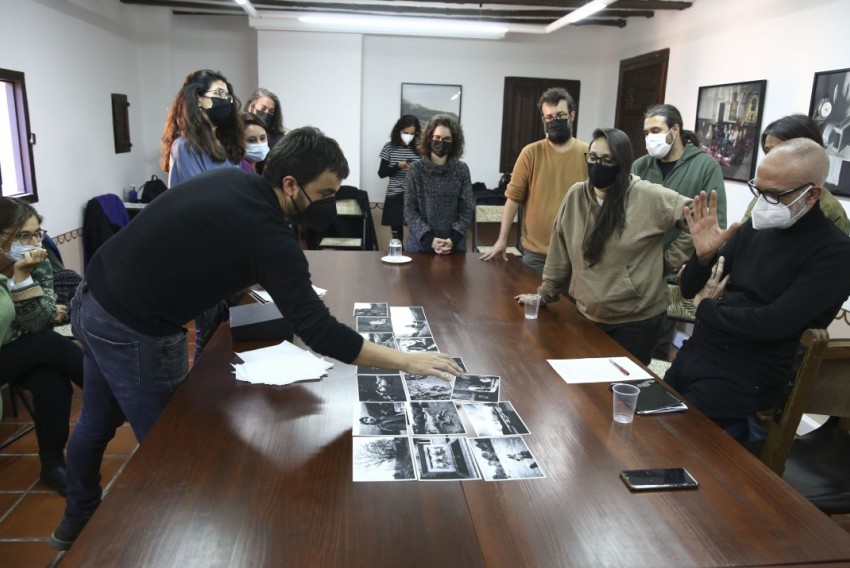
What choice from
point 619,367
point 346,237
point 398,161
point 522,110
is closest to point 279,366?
point 619,367

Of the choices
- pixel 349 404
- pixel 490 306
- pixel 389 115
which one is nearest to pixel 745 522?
pixel 349 404

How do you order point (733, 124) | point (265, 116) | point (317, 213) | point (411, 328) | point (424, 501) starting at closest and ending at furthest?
1. point (424, 501)
2. point (317, 213)
3. point (411, 328)
4. point (265, 116)
5. point (733, 124)

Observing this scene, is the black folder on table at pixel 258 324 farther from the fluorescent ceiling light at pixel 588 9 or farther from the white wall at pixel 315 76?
the white wall at pixel 315 76

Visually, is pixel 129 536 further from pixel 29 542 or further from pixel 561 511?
pixel 29 542

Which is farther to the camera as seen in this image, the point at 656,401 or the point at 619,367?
the point at 619,367

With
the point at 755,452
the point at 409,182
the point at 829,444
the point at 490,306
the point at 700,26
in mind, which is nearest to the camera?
the point at 755,452

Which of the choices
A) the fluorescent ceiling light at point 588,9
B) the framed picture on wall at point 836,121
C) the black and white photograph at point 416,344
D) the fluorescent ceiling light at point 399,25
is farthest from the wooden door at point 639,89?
the black and white photograph at point 416,344

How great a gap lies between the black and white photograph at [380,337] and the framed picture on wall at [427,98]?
5.31 meters

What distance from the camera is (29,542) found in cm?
223

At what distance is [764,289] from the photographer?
1.99m

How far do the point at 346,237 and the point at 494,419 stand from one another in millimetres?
5450

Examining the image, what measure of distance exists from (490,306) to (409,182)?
4.33ft

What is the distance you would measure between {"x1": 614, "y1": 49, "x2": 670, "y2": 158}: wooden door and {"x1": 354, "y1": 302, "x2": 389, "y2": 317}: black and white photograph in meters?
4.53

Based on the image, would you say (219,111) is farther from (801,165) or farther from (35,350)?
(801,165)
